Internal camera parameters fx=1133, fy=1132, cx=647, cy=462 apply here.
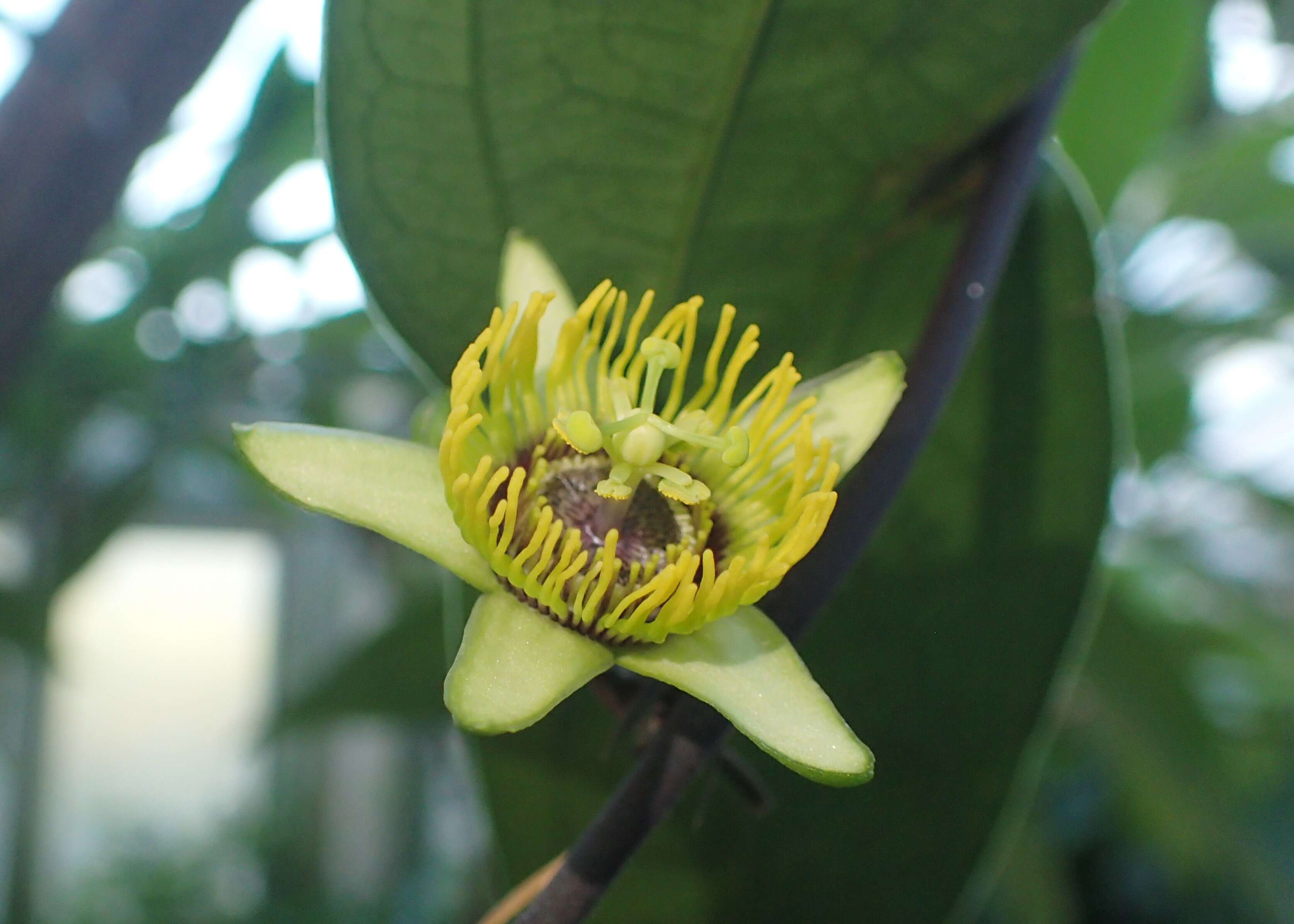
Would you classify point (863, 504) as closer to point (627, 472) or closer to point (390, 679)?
point (627, 472)

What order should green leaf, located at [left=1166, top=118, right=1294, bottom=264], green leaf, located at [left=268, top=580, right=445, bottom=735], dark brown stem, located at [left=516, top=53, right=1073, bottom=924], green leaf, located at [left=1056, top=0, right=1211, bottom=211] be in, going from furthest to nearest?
green leaf, located at [left=1166, top=118, right=1294, bottom=264] → green leaf, located at [left=268, top=580, right=445, bottom=735] → green leaf, located at [left=1056, top=0, right=1211, bottom=211] → dark brown stem, located at [left=516, top=53, right=1073, bottom=924]

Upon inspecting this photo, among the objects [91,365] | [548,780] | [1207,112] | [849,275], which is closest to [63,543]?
[91,365]

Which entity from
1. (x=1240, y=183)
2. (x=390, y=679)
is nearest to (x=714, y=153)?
(x=390, y=679)

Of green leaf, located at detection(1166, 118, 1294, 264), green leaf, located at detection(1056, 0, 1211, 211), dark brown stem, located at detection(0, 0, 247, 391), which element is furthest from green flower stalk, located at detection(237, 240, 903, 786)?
green leaf, located at detection(1166, 118, 1294, 264)

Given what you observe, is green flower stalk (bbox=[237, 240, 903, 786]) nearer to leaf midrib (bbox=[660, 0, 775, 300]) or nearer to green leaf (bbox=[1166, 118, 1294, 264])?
leaf midrib (bbox=[660, 0, 775, 300])

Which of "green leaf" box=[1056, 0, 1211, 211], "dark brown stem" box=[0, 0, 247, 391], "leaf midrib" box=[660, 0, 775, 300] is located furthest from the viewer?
"green leaf" box=[1056, 0, 1211, 211]

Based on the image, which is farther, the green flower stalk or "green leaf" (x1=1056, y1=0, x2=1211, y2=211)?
"green leaf" (x1=1056, y1=0, x2=1211, y2=211)

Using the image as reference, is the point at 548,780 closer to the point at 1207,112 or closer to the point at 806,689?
the point at 806,689
